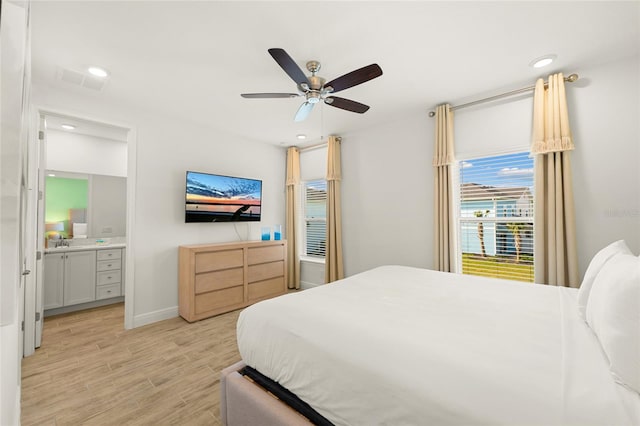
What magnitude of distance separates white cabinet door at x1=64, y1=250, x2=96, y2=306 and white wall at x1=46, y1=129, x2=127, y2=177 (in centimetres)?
132

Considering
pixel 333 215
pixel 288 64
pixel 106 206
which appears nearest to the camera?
pixel 288 64

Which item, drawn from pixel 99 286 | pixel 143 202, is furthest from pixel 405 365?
pixel 99 286

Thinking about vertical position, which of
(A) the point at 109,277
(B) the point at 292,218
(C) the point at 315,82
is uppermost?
(C) the point at 315,82

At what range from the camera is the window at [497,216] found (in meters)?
2.75

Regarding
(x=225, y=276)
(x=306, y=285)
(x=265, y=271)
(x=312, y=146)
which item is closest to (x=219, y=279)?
(x=225, y=276)

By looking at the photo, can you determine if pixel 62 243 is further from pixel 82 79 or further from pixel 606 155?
pixel 606 155

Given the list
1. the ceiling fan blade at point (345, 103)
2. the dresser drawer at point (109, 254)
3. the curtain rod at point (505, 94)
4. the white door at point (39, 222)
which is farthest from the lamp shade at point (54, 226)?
the curtain rod at point (505, 94)

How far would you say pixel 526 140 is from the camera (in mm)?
2686

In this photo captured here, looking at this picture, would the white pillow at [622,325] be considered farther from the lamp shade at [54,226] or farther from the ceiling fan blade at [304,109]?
the lamp shade at [54,226]

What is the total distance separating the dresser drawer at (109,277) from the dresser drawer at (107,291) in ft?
0.18

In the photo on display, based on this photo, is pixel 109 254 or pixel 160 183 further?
pixel 109 254

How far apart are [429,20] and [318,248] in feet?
11.8

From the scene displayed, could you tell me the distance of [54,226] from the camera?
393cm

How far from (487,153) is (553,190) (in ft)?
2.38
